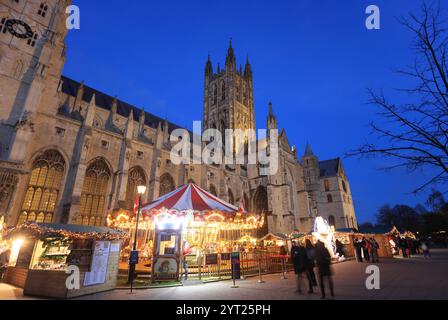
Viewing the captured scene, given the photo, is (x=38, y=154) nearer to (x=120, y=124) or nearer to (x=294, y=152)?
(x=120, y=124)

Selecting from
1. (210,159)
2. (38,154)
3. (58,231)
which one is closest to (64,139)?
(38,154)

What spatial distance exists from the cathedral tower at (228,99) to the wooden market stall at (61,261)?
38.5 metres

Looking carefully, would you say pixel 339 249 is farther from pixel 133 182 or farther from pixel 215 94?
pixel 215 94

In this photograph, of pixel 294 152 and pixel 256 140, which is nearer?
pixel 294 152

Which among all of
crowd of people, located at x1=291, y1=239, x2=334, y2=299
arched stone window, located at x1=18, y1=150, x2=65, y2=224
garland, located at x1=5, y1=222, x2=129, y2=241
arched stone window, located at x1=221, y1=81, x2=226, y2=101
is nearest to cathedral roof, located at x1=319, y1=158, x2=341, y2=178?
arched stone window, located at x1=221, y1=81, x2=226, y2=101

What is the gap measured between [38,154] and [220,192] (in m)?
21.2

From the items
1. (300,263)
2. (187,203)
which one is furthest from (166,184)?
(300,263)

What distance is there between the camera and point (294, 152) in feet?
143

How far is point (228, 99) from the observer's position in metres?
48.8

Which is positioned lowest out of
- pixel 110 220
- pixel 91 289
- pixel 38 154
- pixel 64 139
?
pixel 91 289

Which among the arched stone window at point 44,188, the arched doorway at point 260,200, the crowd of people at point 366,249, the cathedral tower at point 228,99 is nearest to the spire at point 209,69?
the cathedral tower at point 228,99

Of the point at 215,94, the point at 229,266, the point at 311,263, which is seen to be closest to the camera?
the point at 311,263

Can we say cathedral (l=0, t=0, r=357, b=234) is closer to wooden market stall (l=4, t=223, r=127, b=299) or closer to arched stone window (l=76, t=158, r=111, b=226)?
arched stone window (l=76, t=158, r=111, b=226)

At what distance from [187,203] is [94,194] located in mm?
12463
